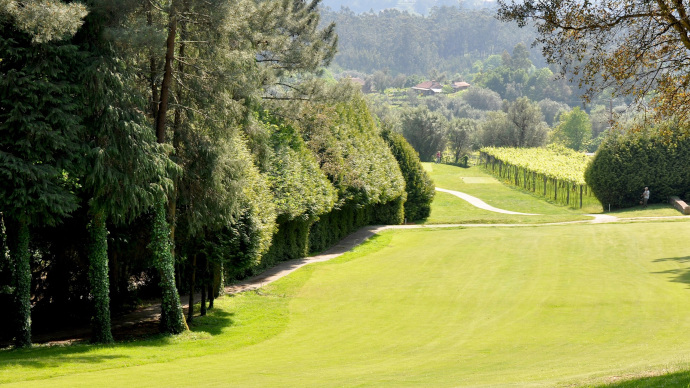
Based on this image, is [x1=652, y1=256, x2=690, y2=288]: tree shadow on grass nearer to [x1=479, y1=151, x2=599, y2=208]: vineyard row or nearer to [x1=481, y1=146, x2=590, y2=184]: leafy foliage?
[x1=479, y1=151, x2=599, y2=208]: vineyard row

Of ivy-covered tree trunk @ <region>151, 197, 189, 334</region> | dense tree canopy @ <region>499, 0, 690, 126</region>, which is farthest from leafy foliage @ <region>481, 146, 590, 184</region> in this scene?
ivy-covered tree trunk @ <region>151, 197, 189, 334</region>

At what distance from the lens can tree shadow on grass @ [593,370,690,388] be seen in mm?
9805

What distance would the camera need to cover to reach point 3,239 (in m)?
17.5

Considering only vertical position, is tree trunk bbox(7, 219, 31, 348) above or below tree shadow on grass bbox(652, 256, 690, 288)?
above

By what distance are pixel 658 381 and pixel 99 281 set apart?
13225mm

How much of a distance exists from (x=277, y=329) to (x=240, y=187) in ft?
14.3

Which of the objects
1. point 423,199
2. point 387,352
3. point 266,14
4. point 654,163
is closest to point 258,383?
point 387,352

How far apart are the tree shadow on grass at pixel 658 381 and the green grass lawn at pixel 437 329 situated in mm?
46

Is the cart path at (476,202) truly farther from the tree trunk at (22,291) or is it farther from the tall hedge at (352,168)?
the tree trunk at (22,291)

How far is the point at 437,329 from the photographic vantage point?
1842 centimetres

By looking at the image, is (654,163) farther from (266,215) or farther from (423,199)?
(266,215)

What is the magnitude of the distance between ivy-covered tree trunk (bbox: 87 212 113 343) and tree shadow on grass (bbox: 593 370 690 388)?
12224mm

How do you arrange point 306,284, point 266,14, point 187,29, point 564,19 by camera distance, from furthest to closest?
point 266,14
point 306,284
point 187,29
point 564,19

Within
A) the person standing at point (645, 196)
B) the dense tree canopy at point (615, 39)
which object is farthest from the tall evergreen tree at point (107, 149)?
the person standing at point (645, 196)
